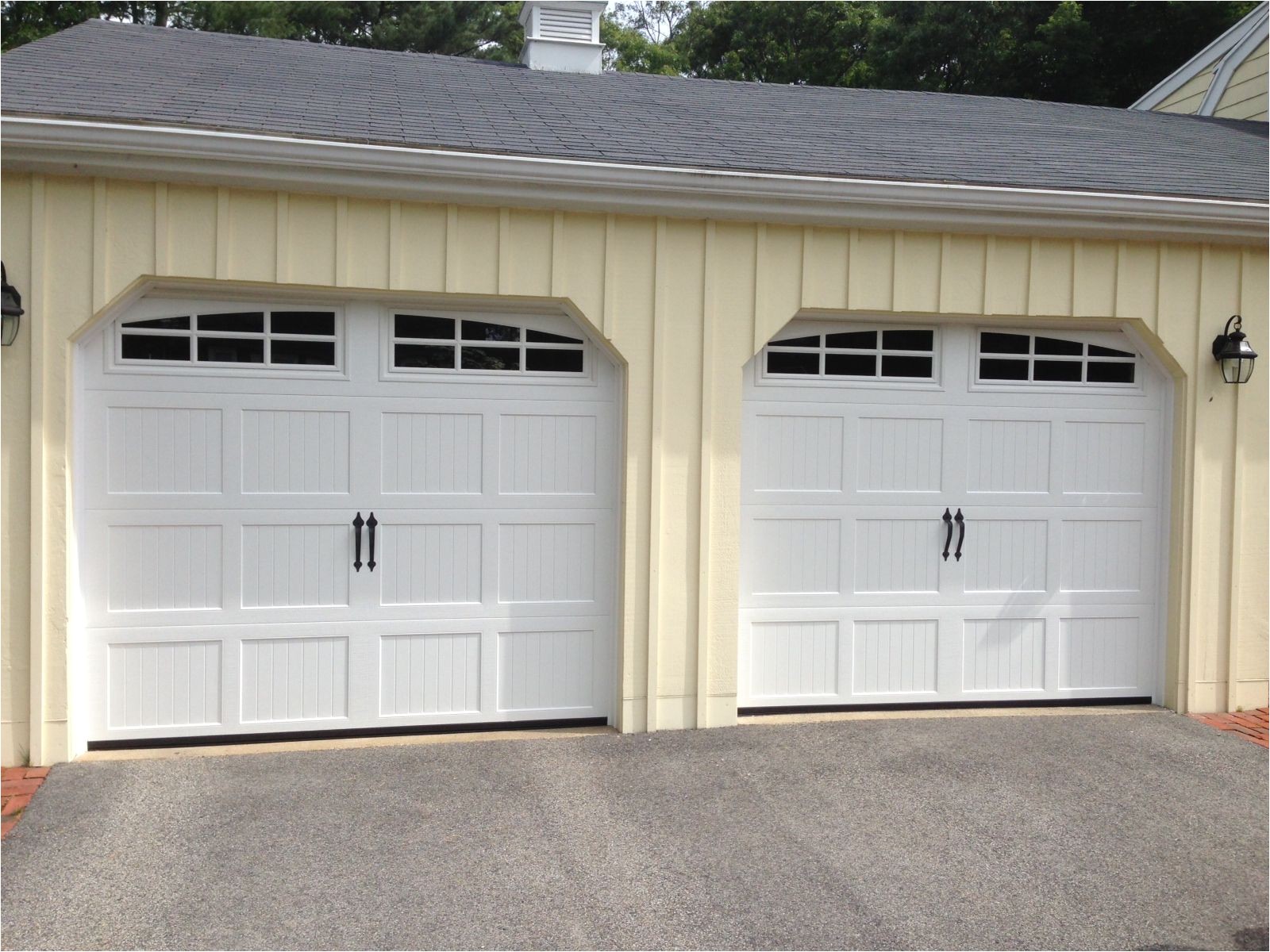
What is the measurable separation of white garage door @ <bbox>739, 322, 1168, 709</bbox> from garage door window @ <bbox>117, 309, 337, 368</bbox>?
2.24 meters

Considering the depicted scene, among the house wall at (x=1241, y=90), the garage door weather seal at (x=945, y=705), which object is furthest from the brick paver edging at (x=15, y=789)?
the house wall at (x=1241, y=90)

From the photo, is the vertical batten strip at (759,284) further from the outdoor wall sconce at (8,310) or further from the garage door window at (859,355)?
the outdoor wall sconce at (8,310)

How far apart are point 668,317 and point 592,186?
761 mm

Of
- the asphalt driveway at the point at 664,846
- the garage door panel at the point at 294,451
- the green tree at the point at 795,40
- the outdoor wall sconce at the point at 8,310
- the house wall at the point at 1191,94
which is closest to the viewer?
the asphalt driveway at the point at 664,846

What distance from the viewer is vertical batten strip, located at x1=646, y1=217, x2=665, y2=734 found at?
17.2 feet

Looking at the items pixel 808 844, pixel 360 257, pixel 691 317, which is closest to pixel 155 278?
pixel 360 257

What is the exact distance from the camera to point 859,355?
568cm

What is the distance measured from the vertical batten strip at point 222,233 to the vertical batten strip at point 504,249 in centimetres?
125

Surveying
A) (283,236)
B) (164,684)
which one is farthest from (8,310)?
(164,684)

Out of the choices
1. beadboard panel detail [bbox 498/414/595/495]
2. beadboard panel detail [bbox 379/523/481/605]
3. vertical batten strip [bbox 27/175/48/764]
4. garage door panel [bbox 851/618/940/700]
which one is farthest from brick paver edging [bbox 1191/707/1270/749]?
vertical batten strip [bbox 27/175/48/764]

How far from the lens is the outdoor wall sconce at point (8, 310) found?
175 inches

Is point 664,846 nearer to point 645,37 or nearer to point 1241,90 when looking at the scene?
point 1241,90

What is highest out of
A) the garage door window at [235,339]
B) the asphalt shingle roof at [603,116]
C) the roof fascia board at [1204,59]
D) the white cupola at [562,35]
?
the roof fascia board at [1204,59]

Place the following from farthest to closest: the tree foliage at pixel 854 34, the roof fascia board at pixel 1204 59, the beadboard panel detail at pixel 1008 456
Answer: the tree foliage at pixel 854 34 < the roof fascia board at pixel 1204 59 < the beadboard panel detail at pixel 1008 456
